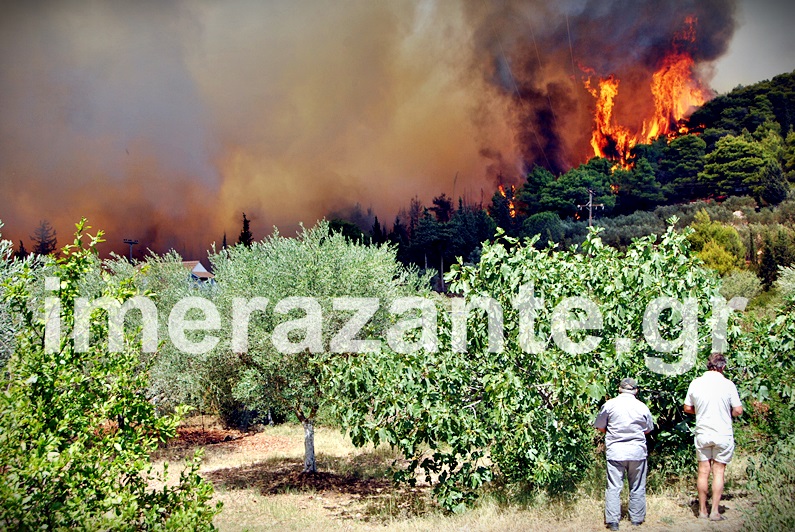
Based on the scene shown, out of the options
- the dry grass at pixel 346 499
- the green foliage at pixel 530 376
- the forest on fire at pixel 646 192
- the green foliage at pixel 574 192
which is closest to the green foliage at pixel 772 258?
the forest on fire at pixel 646 192

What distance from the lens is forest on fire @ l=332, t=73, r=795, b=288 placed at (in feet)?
224

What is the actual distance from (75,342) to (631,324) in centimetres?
836

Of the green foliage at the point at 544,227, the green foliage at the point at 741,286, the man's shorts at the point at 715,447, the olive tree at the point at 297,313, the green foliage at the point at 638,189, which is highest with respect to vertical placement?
the green foliage at the point at 638,189

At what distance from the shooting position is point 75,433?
650cm

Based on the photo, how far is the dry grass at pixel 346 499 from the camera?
8.98 m

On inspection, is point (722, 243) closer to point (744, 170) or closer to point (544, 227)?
Result: point (544, 227)

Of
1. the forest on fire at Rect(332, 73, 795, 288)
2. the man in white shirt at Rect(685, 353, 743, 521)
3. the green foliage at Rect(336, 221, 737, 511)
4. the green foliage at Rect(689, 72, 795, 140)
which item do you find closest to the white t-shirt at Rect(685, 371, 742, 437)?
the man in white shirt at Rect(685, 353, 743, 521)

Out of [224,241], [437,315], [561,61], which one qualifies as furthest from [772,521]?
[561,61]

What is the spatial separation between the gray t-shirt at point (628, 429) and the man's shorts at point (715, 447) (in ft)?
Result: 2.28

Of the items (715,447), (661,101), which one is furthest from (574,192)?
(715,447)

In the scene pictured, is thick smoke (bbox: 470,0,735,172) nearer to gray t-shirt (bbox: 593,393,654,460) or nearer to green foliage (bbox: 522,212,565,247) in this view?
green foliage (bbox: 522,212,565,247)

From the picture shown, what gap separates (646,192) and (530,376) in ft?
237

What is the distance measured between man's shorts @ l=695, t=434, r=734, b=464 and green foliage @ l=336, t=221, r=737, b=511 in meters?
1.81

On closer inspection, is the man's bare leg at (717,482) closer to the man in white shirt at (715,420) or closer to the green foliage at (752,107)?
the man in white shirt at (715,420)
